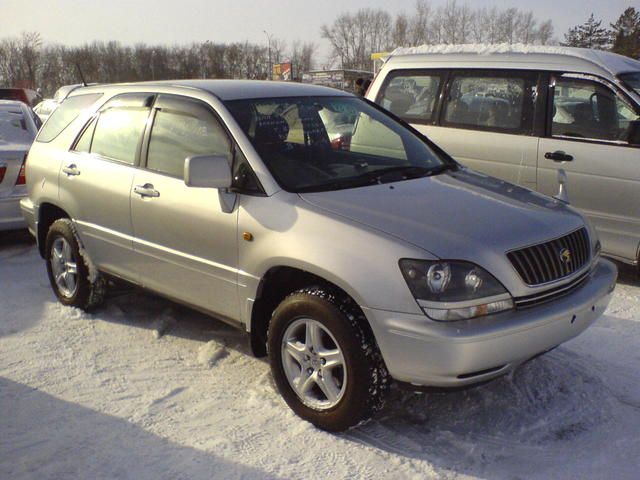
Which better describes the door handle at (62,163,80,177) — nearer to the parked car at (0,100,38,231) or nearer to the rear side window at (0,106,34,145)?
the parked car at (0,100,38,231)

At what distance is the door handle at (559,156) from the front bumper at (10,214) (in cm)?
507

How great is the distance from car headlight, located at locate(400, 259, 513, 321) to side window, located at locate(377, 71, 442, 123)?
3946mm

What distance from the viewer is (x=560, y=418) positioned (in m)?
3.39

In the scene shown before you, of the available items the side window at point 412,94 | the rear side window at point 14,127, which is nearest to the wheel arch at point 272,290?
the side window at point 412,94

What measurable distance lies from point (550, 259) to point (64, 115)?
12.5ft

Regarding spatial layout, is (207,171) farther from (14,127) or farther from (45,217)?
(14,127)

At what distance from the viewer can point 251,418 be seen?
11.3 ft

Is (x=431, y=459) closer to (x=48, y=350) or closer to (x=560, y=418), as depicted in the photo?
(x=560, y=418)

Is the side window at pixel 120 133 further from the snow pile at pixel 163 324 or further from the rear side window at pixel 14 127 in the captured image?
the rear side window at pixel 14 127

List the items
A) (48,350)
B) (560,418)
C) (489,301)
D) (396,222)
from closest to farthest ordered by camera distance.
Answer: (489,301), (396,222), (560,418), (48,350)

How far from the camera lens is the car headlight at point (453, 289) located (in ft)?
9.30

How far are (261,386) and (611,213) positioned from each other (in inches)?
133

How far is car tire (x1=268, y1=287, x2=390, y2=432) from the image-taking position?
3.04 meters

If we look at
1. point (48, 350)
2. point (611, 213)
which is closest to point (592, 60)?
point (611, 213)
